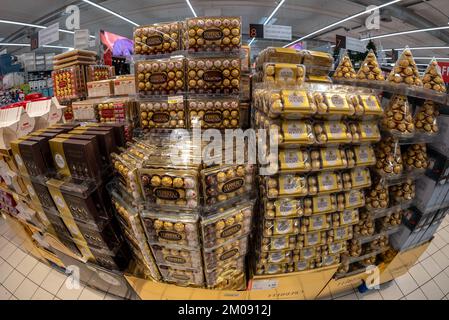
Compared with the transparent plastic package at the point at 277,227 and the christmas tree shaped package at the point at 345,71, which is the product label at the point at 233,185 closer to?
the transparent plastic package at the point at 277,227

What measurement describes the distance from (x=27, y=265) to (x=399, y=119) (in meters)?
3.45

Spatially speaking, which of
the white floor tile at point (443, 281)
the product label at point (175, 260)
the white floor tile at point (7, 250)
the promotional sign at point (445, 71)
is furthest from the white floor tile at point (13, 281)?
the promotional sign at point (445, 71)

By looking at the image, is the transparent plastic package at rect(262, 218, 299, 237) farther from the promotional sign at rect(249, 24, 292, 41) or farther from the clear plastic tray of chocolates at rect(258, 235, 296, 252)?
the promotional sign at rect(249, 24, 292, 41)

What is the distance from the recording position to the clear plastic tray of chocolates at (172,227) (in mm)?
1271

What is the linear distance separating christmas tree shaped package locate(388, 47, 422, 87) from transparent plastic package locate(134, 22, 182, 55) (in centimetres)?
159

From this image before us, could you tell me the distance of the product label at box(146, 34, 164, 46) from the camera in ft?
5.91

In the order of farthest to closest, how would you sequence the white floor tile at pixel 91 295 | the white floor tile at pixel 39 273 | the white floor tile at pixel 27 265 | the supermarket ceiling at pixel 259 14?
1. the supermarket ceiling at pixel 259 14
2. the white floor tile at pixel 27 265
3. the white floor tile at pixel 39 273
4. the white floor tile at pixel 91 295

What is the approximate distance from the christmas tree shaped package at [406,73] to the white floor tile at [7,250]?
12.7ft

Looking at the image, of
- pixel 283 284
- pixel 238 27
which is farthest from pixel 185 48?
pixel 283 284

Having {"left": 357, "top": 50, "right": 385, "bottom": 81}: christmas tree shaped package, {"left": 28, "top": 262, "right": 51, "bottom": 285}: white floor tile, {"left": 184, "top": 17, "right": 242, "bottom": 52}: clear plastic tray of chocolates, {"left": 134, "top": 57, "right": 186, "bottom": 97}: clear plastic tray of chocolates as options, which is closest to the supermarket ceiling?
{"left": 357, "top": 50, "right": 385, "bottom": 81}: christmas tree shaped package

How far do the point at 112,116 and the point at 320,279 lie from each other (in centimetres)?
217

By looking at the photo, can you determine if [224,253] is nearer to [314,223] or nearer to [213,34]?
[314,223]

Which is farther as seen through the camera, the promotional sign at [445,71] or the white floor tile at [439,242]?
the promotional sign at [445,71]

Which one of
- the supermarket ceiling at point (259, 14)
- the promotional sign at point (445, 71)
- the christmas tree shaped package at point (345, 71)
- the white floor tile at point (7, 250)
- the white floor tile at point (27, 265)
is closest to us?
the white floor tile at point (27, 265)
